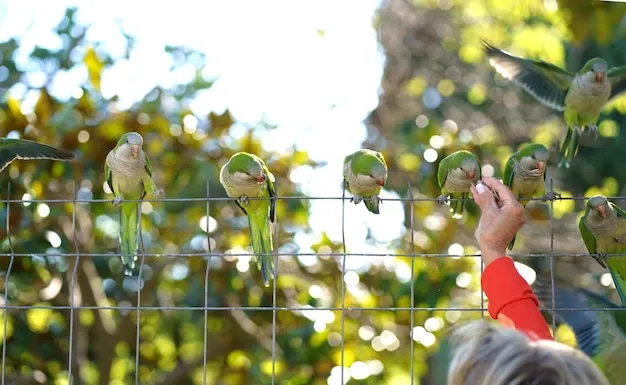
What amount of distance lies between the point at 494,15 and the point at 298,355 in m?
7.13

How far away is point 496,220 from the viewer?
97.5 inches

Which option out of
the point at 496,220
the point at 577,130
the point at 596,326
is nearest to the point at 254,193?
the point at 496,220

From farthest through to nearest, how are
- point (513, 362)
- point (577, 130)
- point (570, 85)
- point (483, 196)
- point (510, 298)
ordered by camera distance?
point (570, 85) < point (577, 130) < point (483, 196) < point (510, 298) < point (513, 362)

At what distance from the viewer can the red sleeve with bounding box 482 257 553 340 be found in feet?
7.30

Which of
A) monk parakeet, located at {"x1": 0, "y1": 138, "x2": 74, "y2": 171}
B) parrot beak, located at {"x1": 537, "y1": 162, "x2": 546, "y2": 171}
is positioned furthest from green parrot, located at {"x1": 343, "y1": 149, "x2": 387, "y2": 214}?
monk parakeet, located at {"x1": 0, "y1": 138, "x2": 74, "y2": 171}

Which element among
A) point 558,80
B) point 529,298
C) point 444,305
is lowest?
point 444,305

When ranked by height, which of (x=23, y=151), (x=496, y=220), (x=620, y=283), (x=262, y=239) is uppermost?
(x=23, y=151)

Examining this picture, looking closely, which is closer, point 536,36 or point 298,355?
point 298,355

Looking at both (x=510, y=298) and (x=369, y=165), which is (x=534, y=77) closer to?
(x=369, y=165)

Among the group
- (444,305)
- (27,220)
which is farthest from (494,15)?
(27,220)

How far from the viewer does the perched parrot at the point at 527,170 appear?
10.9ft

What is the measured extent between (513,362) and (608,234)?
1.93m

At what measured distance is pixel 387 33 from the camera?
1043 cm

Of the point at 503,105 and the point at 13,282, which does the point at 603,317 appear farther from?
the point at 503,105
